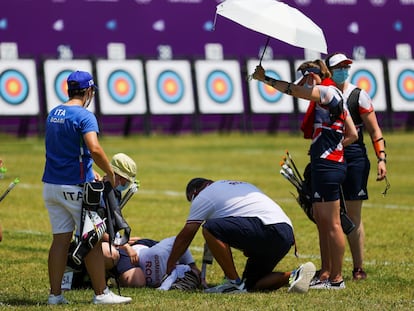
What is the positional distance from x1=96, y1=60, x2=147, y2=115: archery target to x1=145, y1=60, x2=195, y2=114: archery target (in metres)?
0.25

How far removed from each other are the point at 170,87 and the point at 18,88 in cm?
376

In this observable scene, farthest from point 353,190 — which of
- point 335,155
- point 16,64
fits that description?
point 16,64

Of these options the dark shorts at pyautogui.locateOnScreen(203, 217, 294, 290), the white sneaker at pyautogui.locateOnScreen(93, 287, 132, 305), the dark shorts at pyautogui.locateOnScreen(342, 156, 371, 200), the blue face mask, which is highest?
the blue face mask

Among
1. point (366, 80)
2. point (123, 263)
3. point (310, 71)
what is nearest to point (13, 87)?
point (366, 80)

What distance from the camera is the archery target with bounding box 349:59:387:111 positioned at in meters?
27.9

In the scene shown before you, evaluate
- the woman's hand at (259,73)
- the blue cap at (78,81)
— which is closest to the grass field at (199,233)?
the blue cap at (78,81)

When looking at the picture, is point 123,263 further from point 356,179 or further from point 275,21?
point 275,21

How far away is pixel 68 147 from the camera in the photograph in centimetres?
727

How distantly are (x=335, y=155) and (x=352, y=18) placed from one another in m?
20.4

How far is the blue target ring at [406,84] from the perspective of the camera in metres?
28.3

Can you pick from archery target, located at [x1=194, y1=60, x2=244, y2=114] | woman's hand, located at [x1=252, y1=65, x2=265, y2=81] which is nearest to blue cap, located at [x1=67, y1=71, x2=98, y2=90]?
woman's hand, located at [x1=252, y1=65, x2=265, y2=81]

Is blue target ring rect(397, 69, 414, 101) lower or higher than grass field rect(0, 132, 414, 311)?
higher

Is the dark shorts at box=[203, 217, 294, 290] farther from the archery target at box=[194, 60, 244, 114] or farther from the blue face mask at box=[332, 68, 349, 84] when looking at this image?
the archery target at box=[194, 60, 244, 114]

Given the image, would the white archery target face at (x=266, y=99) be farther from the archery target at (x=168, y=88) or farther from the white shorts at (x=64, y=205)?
the white shorts at (x=64, y=205)
